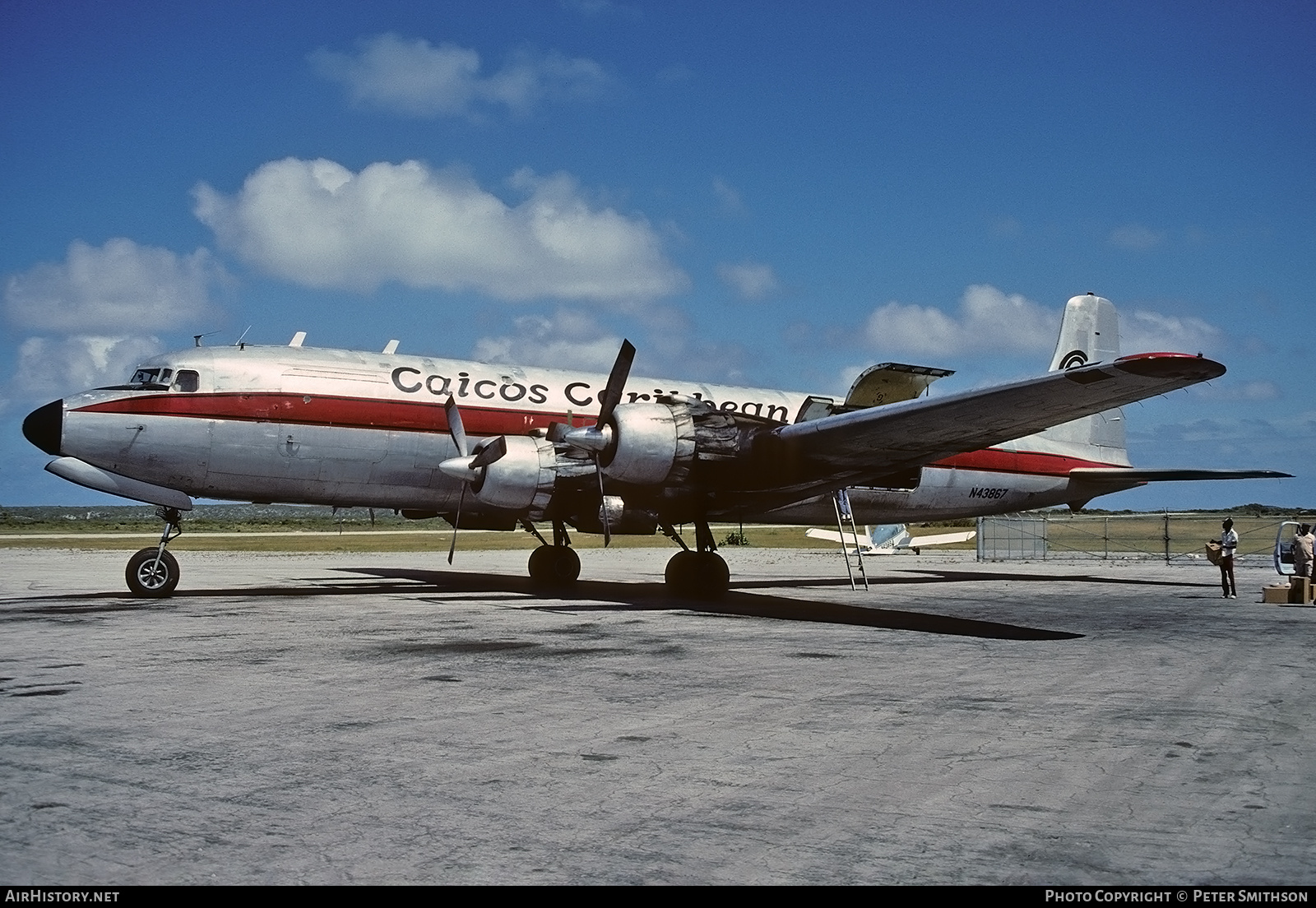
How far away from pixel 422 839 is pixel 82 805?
1958mm

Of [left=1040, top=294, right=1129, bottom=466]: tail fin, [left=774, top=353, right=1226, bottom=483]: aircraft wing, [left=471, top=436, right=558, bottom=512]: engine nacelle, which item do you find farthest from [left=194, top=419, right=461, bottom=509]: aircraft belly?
[left=1040, top=294, right=1129, bottom=466]: tail fin

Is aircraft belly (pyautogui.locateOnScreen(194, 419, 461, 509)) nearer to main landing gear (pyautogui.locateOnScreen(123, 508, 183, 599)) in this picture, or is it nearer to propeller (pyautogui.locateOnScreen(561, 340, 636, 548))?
main landing gear (pyautogui.locateOnScreen(123, 508, 183, 599))

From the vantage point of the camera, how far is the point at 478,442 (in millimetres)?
20156

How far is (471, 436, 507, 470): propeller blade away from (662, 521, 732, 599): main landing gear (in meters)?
3.62

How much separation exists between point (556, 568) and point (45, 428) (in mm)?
10768

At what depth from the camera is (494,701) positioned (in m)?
8.57

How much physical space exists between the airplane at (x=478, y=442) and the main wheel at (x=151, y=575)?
0.03 meters

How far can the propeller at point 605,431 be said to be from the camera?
17.1m

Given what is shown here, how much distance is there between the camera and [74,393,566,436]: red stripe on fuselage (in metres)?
18.0

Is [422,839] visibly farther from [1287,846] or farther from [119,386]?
[119,386]

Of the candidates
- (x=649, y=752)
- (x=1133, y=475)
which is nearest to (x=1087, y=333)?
(x=1133, y=475)


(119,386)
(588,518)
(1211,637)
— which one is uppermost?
(119,386)

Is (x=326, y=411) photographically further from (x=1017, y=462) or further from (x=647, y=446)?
(x=1017, y=462)
